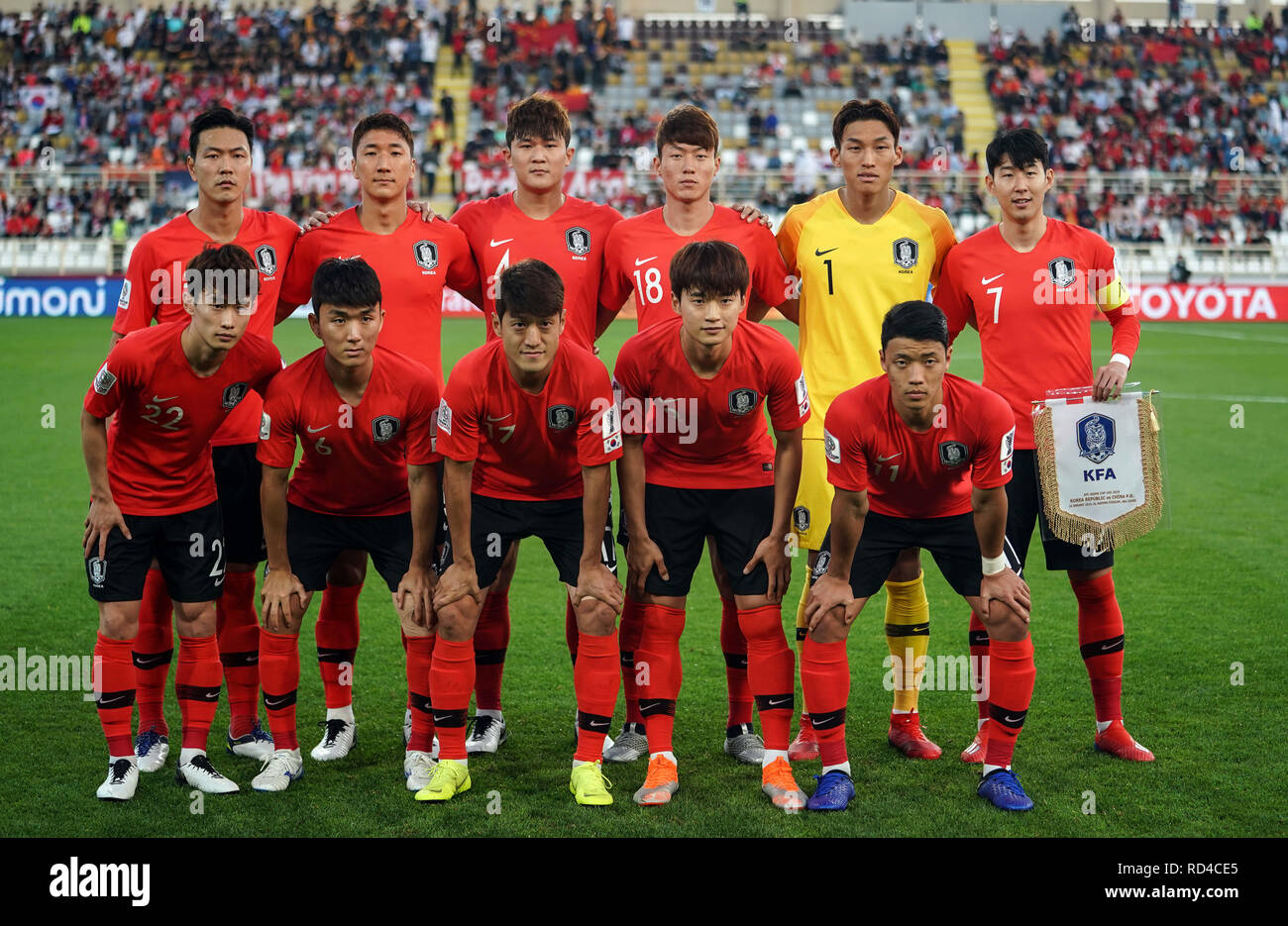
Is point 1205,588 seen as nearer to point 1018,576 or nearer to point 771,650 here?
point 1018,576

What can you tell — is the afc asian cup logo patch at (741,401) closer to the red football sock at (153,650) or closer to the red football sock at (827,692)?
the red football sock at (827,692)

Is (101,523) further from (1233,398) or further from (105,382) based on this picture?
(1233,398)

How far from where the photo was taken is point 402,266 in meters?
5.17

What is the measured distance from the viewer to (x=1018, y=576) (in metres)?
4.52

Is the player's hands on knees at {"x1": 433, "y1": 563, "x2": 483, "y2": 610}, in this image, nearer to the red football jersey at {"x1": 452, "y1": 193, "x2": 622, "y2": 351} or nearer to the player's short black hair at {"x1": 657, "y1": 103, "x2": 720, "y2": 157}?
the red football jersey at {"x1": 452, "y1": 193, "x2": 622, "y2": 351}

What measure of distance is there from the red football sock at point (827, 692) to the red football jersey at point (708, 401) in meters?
0.67

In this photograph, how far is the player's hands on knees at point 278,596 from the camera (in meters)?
4.63

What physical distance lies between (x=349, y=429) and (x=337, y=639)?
96 cm

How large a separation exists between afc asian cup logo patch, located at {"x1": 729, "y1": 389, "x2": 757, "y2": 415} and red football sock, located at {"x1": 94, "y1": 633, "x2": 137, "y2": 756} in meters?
2.38

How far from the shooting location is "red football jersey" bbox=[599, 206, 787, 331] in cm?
507

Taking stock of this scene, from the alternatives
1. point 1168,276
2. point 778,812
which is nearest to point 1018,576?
point 778,812

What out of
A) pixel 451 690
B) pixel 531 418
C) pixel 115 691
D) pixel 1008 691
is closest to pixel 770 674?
pixel 1008 691

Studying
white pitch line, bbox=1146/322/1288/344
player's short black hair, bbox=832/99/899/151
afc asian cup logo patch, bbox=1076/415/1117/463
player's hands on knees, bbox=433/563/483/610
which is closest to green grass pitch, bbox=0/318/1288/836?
player's hands on knees, bbox=433/563/483/610

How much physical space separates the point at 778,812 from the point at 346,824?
58.0 inches
